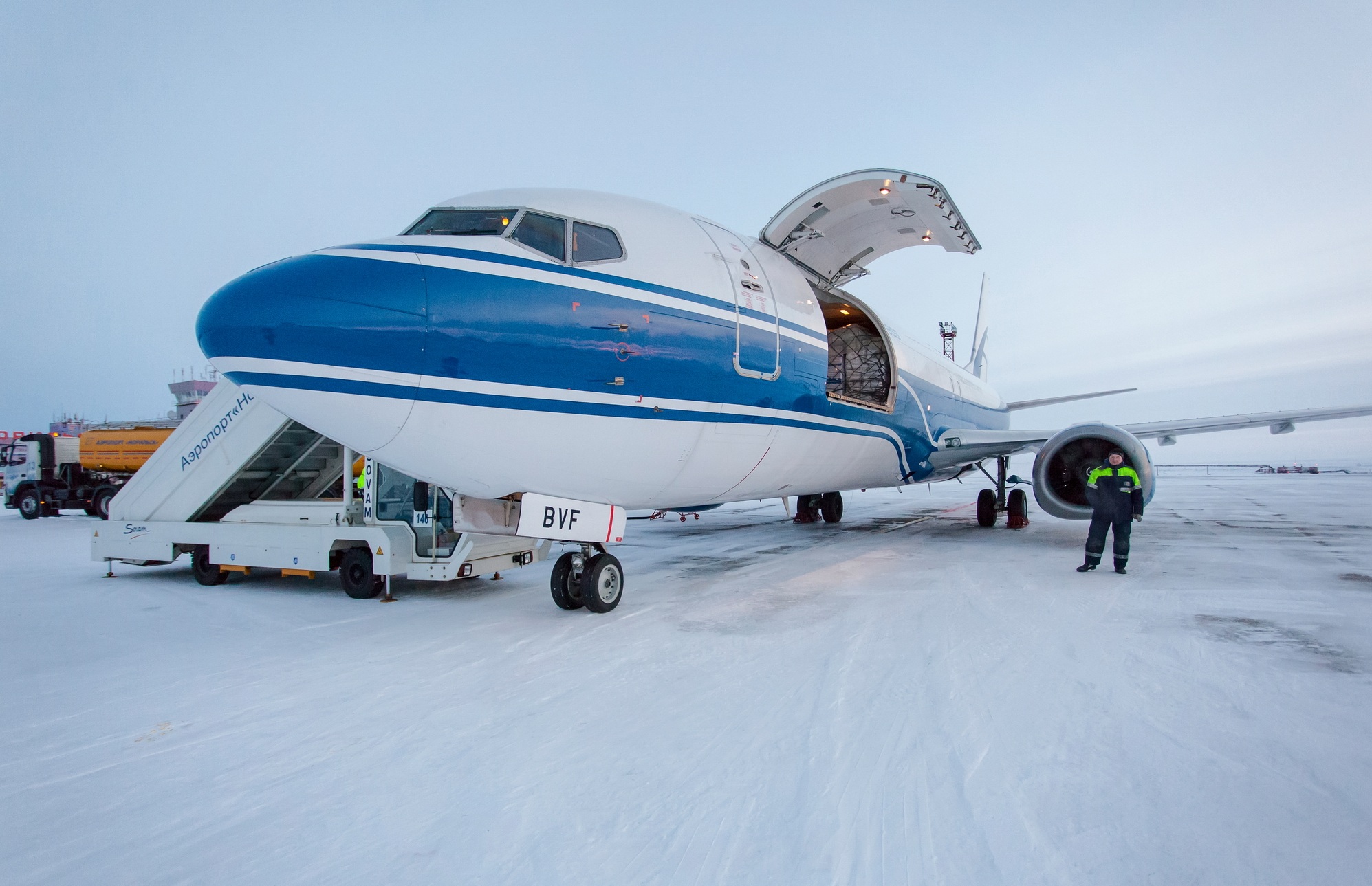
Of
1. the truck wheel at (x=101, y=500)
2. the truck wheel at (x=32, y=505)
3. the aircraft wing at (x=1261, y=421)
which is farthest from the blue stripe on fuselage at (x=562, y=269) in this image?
the truck wheel at (x=32, y=505)

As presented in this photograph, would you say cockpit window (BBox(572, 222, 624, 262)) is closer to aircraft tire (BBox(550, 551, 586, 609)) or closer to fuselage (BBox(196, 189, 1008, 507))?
fuselage (BBox(196, 189, 1008, 507))

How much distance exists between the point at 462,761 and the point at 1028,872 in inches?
92.7

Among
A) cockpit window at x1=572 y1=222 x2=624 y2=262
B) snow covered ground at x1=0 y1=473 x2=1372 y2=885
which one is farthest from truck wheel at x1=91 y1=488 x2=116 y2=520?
cockpit window at x1=572 y1=222 x2=624 y2=262

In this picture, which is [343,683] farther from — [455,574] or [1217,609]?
[1217,609]

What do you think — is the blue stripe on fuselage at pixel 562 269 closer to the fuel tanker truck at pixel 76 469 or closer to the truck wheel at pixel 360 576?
the truck wheel at pixel 360 576

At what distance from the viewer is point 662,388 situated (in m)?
5.34

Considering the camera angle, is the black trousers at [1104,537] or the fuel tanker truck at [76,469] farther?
the fuel tanker truck at [76,469]

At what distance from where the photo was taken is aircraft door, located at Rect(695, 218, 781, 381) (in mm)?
6113

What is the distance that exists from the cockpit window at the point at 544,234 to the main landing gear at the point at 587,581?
261 centimetres

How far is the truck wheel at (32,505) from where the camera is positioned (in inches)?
830

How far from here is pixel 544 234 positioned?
4992 mm

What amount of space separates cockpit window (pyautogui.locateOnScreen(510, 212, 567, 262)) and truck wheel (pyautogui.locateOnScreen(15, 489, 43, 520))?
25.3 metres

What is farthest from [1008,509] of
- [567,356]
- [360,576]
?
[360,576]

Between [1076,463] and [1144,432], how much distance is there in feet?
6.48
